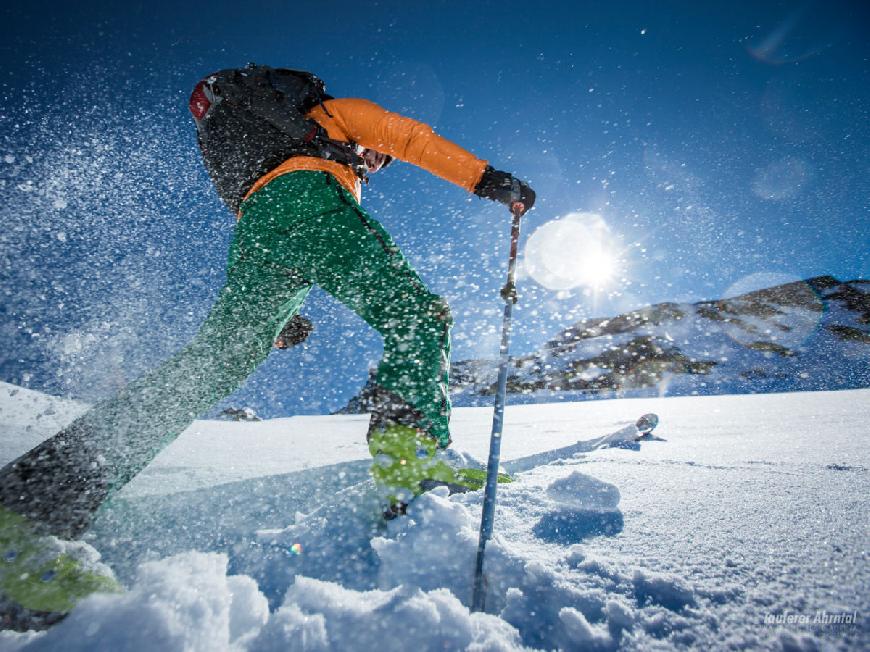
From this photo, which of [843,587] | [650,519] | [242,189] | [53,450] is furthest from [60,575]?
[843,587]

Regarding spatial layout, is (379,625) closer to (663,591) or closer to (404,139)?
(663,591)

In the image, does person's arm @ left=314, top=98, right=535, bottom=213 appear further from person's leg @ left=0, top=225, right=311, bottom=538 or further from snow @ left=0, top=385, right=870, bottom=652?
snow @ left=0, top=385, right=870, bottom=652

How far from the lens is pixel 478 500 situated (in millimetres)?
1354

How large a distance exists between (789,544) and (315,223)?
159 cm

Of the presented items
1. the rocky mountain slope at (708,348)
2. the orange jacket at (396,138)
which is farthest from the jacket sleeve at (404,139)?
the rocky mountain slope at (708,348)

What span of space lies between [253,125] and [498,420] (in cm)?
149

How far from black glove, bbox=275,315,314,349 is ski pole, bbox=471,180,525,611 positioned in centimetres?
118

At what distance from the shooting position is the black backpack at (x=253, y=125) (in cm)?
148

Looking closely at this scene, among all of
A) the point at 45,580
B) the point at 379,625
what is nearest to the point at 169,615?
the point at 379,625

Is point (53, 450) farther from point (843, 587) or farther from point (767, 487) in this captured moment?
point (767, 487)

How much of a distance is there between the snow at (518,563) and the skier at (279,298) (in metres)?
0.23

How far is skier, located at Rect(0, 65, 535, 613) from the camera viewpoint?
1.25 m

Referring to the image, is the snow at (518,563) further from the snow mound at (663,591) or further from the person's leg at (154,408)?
the person's leg at (154,408)

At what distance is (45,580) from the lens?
0.90m
